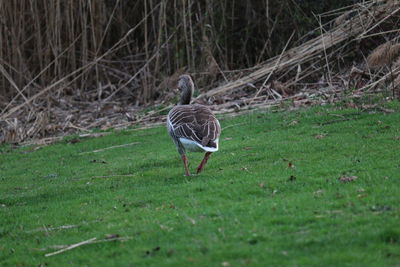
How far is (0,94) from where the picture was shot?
18266 mm

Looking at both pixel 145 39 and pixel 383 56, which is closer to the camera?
pixel 383 56

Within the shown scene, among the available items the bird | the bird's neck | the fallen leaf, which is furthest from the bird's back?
the fallen leaf

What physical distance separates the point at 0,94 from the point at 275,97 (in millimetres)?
7971

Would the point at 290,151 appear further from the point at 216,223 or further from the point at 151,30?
the point at 151,30

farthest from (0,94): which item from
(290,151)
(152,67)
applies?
(290,151)

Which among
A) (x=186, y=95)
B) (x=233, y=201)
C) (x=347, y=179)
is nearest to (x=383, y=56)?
(x=186, y=95)

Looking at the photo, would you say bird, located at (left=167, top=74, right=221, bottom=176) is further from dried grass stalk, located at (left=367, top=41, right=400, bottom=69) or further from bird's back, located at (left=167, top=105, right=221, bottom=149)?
dried grass stalk, located at (left=367, top=41, right=400, bottom=69)

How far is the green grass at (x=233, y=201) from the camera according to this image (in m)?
5.74

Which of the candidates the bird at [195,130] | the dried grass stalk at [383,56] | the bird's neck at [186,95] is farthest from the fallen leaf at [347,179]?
the dried grass stalk at [383,56]

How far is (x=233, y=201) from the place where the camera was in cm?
750

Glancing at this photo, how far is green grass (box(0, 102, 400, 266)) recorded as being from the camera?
18.8ft

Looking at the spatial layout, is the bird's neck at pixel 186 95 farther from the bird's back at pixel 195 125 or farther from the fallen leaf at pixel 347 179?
the fallen leaf at pixel 347 179

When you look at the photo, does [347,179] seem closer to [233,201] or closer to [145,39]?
[233,201]

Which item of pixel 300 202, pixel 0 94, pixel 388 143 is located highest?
pixel 300 202
